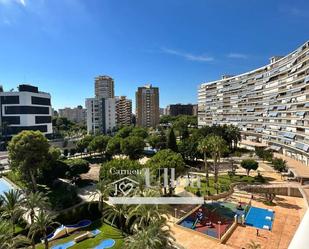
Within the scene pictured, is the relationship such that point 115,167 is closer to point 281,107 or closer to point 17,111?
point 281,107

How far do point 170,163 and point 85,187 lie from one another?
1922cm

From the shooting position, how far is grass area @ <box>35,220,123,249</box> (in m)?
28.3

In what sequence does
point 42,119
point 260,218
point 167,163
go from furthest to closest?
point 42,119, point 167,163, point 260,218

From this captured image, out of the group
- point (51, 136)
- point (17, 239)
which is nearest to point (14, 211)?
point (17, 239)

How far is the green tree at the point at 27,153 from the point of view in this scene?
132 feet

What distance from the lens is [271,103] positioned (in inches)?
3275

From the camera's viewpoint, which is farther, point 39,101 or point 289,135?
point 39,101

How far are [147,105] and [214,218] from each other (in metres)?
136

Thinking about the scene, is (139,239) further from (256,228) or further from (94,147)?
(94,147)

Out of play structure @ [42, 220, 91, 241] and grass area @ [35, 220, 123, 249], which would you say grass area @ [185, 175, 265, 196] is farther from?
play structure @ [42, 220, 91, 241]

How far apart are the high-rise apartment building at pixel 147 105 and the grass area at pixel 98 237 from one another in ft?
443

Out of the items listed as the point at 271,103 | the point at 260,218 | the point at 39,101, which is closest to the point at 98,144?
the point at 39,101

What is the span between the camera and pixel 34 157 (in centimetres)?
4062

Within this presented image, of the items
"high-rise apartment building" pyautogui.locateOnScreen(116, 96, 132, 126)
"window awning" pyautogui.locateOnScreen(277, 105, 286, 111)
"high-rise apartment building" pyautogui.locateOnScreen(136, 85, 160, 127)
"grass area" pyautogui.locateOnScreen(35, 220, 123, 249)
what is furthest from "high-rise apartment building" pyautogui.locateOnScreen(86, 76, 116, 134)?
"grass area" pyautogui.locateOnScreen(35, 220, 123, 249)
